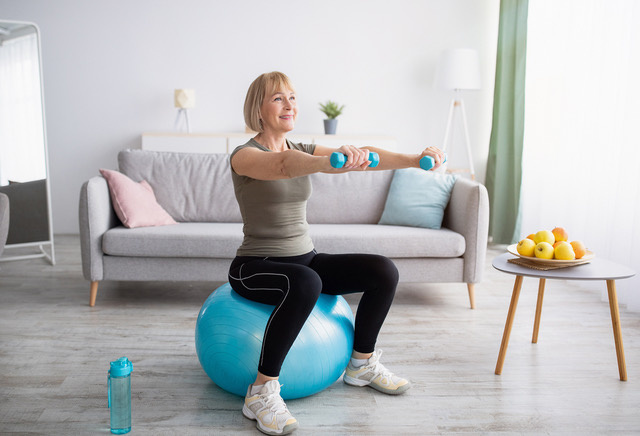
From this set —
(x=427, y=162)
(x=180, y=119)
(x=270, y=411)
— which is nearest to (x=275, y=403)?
(x=270, y=411)

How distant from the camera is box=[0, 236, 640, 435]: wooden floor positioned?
197 centimetres

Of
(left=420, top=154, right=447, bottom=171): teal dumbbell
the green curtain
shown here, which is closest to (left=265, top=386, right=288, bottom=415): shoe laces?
(left=420, top=154, right=447, bottom=171): teal dumbbell

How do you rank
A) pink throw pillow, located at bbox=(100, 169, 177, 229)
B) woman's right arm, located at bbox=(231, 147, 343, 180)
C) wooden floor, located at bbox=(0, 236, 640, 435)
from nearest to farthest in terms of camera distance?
woman's right arm, located at bbox=(231, 147, 343, 180), wooden floor, located at bbox=(0, 236, 640, 435), pink throw pillow, located at bbox=(100, 169, 177, 229)

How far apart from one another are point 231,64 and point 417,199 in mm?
2620

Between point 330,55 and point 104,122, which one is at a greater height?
point 330,55

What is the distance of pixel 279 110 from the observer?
6.81 feet

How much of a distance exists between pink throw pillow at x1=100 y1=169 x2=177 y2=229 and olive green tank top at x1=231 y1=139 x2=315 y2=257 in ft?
4.45

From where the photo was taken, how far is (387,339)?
277 cm

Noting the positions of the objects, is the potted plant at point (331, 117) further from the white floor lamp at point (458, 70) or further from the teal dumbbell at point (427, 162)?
the teal dumbbell at point (427, 162)

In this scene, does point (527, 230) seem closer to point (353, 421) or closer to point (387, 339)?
point (387, 339)

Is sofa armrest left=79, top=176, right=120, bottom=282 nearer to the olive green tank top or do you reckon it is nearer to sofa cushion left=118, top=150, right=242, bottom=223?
sofa cushion left=118, top=150, right=242, bottom=223

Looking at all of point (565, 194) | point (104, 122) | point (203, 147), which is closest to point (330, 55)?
point (203, 147)

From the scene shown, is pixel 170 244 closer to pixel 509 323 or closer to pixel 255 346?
pixel 255 346

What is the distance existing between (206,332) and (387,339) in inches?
38.3
